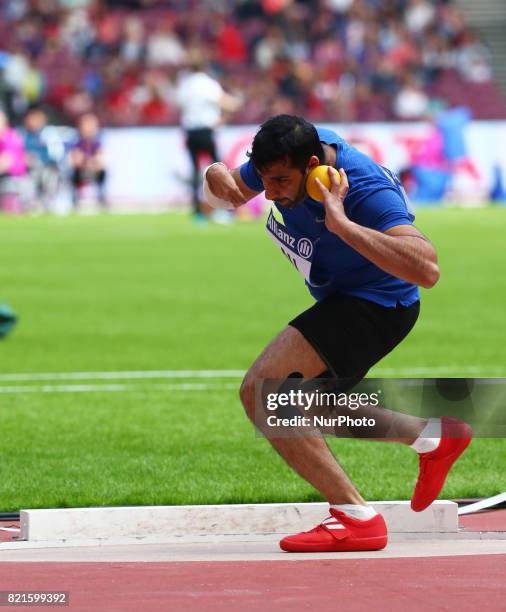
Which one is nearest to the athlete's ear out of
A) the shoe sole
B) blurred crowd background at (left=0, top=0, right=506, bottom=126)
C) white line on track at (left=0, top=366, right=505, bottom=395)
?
the shoe sole

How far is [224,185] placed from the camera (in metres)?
7.16

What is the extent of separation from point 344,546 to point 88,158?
2619 centimetres

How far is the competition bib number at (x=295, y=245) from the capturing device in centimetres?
662

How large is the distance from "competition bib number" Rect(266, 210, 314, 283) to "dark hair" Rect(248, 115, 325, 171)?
48cm

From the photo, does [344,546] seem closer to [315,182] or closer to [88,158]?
[315,182]

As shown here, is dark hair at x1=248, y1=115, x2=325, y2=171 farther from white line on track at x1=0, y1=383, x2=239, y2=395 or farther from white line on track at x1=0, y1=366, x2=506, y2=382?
white line on track at x1=0, y1=366, x2=506, y2=382

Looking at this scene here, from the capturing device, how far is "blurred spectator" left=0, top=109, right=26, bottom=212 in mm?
31587

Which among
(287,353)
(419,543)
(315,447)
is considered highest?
(287,353)

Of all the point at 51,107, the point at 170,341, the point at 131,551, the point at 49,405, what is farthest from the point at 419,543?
the point at 51,107

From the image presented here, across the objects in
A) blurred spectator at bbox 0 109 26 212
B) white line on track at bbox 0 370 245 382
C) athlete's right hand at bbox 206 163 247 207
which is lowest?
white line on track at bbox 0 370 245 382

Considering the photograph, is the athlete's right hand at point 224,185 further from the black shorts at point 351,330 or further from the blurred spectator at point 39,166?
the blurred spectator at point 39,166

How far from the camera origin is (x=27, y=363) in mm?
12969

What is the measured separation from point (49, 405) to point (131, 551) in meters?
4.21

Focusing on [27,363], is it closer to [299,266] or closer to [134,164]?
[299,266]
